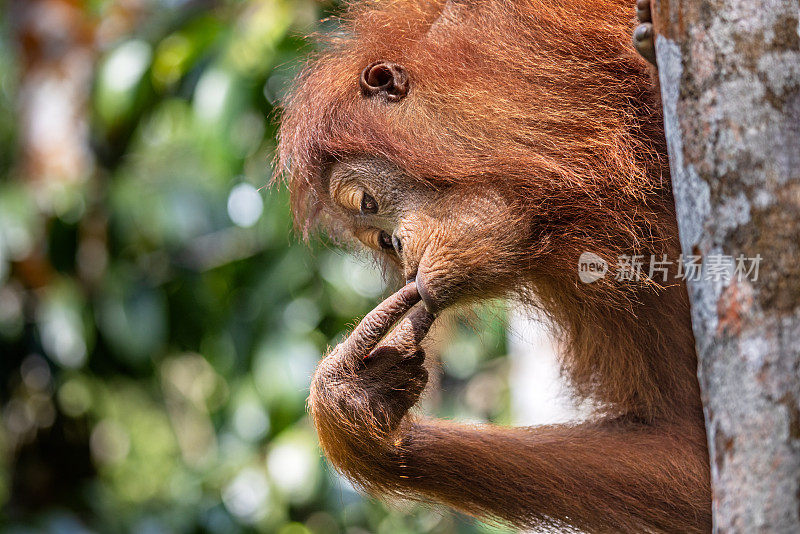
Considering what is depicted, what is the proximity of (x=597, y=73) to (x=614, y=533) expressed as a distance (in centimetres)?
112

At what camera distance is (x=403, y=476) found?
2.26 m

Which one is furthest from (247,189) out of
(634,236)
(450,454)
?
(634,236)

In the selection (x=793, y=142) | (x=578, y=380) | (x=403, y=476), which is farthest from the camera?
(x=578, y=380)

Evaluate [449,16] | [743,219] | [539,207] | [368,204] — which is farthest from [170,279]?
[743,219]

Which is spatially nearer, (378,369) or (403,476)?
(378,369)

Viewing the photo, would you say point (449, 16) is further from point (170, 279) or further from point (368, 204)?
point (170, 279)

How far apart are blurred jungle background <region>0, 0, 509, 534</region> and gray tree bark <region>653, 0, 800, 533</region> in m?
1.53

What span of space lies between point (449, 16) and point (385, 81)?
0.84ft

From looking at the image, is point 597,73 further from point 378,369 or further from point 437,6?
point 378,369

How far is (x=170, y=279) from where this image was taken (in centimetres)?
418

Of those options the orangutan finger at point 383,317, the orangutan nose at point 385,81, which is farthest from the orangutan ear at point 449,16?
the orangutan finger at point 383,317

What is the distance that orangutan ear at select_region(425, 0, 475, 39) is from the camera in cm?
230

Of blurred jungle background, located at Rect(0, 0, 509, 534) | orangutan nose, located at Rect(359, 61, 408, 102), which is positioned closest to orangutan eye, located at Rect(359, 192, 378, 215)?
orangutan nose, located at Rect(359, 61, 408, 102)

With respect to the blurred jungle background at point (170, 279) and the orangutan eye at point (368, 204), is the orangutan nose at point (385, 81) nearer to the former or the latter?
the orangutan eye at point (368, 204)
